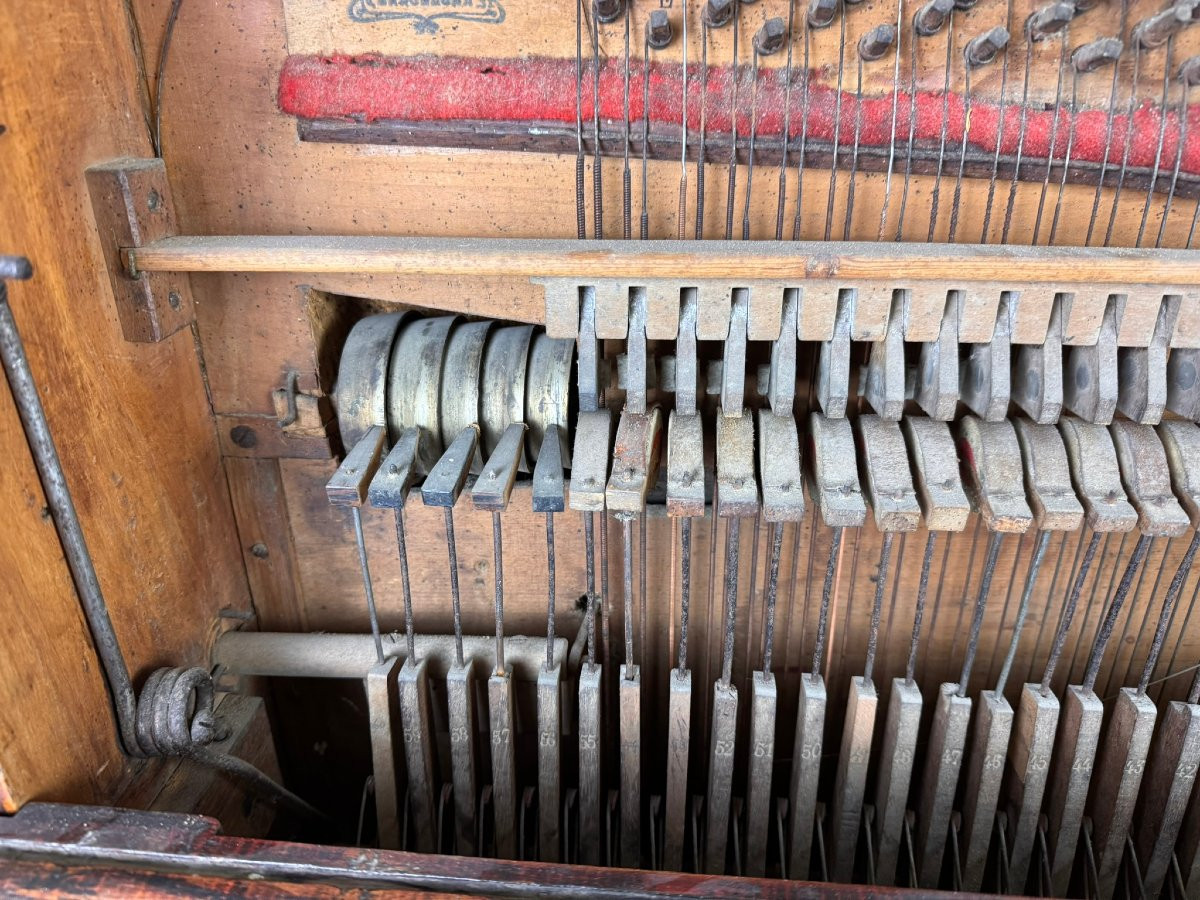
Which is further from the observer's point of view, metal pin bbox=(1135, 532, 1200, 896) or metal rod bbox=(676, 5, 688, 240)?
metal pin bbox=(1135, 532, 1200, 896)

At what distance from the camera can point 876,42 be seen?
1.31 m

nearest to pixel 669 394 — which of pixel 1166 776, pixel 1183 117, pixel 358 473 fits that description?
pixel 358 473

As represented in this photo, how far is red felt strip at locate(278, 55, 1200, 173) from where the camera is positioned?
1.38 metres

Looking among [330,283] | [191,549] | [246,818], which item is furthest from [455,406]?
[246,818]

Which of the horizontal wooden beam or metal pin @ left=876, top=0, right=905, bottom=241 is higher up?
metal pin @ left=876, top=0, right=905, bottom=241

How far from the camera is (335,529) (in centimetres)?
185

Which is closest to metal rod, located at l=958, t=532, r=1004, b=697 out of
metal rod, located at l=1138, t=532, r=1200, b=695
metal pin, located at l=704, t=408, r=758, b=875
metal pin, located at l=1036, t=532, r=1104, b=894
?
metal pin, located at l=1036, t=532, r=1104, b=894

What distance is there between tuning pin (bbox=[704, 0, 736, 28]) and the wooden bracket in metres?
0.88

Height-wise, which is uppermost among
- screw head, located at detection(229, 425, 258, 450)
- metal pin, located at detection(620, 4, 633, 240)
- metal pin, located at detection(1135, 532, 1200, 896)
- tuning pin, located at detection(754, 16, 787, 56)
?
tuning pin, located at detection(754, 16, 787, 56)

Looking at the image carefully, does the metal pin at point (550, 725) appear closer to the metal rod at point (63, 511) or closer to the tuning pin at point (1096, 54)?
the metal rod at point (63, 511)

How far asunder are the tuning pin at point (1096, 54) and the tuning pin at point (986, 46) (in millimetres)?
103

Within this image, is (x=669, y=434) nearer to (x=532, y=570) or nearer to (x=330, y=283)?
(x=532, y=570)

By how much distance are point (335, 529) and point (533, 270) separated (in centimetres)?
79

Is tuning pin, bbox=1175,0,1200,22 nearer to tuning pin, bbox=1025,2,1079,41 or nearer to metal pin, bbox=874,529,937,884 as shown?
tuning pin, bbox=1025,2,1079,41
